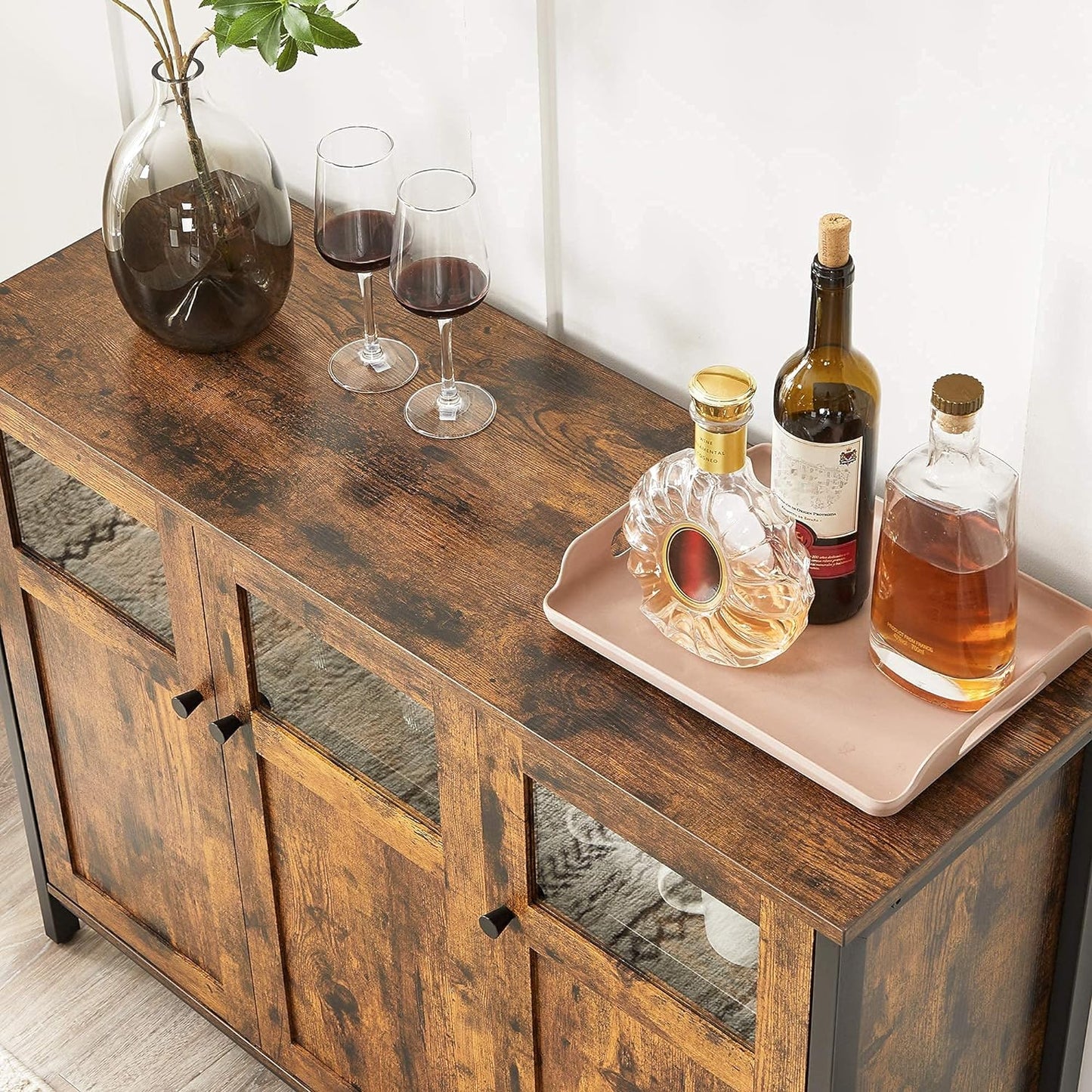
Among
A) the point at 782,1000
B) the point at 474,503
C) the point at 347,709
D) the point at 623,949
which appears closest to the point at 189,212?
the point at 474,503

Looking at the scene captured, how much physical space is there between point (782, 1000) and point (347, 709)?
0.49 meters

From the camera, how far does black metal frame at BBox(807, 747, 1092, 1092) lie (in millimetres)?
1088

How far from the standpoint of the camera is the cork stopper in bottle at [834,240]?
1.10m

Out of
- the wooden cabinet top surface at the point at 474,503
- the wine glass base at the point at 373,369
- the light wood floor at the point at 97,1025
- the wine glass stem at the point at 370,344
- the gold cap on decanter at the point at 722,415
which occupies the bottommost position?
the light wood floor at the point at 97,1025

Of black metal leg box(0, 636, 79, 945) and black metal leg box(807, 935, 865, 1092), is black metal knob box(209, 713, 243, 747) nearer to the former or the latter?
black metal leg box(0, 636, 79, 945)

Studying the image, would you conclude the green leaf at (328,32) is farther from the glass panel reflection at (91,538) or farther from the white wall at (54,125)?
the white wall at (54,125)

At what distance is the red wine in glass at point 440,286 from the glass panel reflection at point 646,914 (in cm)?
45

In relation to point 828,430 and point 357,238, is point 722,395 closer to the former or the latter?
point 828,430

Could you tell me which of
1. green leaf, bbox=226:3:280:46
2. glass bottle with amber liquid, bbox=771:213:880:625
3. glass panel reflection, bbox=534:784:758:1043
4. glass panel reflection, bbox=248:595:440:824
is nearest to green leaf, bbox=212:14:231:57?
green leaf, bbox=226:3:280:46

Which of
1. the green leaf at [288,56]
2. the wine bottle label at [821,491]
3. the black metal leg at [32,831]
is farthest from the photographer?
the black metal leg at [32,831]

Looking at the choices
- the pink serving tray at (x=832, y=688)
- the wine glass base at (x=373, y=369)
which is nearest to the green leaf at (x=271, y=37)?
the wine glass base at (x=373, y=369)

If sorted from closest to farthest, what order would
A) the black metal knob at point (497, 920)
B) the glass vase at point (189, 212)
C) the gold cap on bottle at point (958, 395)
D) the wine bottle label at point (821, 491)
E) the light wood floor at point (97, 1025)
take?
→ the gold cap on bottle at point (958, 395), the wine bottle label at point (821, 491), the black metal knob at point (497, 920), the glass vase at point (189, 212), the light wood floor at point (97, 1025)

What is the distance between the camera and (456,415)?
60.5 inches

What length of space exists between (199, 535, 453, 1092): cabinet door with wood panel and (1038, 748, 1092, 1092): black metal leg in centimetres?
55
